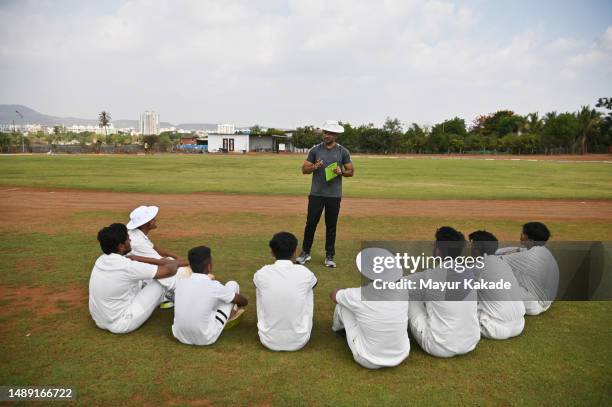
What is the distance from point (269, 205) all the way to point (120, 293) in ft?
35.4

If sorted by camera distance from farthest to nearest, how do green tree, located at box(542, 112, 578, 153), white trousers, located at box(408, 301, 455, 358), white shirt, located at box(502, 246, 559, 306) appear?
1. green tree, located at box(542, 112, 578, 153)
2. white shirt, located at box(502, 246, 559, 306)
3. white trousers, located at box(408, 301, 455, 358)

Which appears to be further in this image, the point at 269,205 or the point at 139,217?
the point at 269,205

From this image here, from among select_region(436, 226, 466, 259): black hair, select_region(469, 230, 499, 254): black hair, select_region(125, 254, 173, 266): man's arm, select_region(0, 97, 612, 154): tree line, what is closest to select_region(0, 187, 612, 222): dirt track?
select_region(125, 254, 173, 266): man's arm

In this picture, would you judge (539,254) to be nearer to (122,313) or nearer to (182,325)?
(182,325)

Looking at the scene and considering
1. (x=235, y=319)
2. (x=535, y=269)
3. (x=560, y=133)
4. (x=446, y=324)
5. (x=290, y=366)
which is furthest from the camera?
(x=560, y=133)

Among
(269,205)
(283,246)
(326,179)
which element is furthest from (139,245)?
(269,205)

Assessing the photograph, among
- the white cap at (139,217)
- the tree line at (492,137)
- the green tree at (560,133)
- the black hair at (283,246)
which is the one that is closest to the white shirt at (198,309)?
the black hair at (283,246)

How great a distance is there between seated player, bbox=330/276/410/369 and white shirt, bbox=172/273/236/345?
1459 millimetres

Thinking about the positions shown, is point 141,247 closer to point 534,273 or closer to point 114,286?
point 114,286

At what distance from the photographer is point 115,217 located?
516 inches

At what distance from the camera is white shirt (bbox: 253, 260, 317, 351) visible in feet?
15.5

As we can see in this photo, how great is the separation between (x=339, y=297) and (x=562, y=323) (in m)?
3.08

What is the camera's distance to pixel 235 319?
5383 mm

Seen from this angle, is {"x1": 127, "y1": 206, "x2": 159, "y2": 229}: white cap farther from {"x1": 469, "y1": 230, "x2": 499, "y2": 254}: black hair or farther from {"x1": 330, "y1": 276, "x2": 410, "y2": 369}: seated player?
{"x1": 469, "y1": 230, "x2": 499, "y2": 254}: black hair
